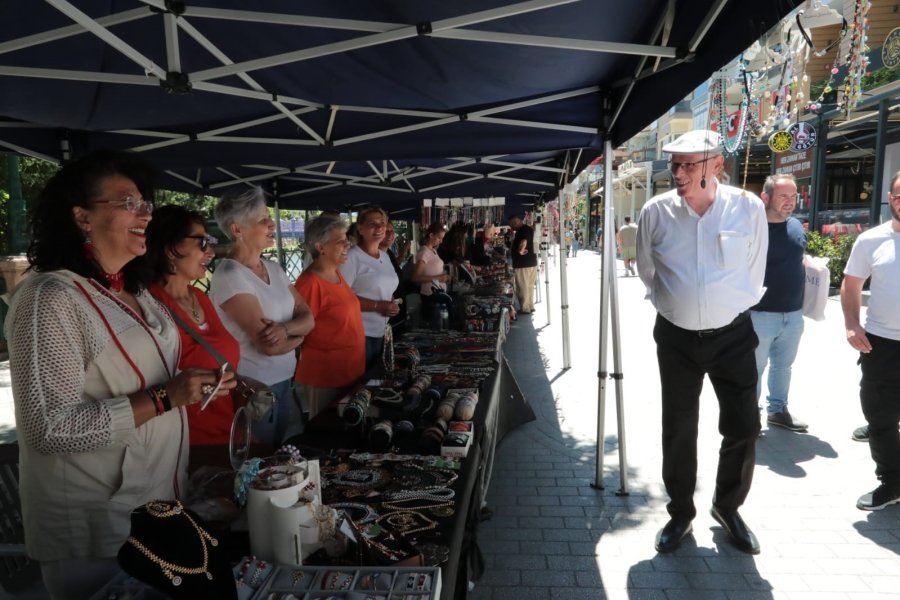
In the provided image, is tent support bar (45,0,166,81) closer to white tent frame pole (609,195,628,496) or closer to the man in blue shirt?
white tent frame pole (609,195,628,496)

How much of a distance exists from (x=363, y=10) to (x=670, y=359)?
2.01 metres

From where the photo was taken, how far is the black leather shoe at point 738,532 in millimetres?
2754

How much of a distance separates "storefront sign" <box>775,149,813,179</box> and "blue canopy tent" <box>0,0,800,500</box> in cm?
1203

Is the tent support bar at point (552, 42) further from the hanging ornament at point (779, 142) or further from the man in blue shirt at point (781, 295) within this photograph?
the hanging ornament at point (779, 142)

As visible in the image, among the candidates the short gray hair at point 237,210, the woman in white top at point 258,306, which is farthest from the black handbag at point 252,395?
the short gray hair at point 237,210

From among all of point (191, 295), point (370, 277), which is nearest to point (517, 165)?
point (370, 277)

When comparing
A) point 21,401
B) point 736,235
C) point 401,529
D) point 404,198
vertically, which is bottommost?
point 401,529

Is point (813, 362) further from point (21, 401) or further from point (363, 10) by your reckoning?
point (21, 401)

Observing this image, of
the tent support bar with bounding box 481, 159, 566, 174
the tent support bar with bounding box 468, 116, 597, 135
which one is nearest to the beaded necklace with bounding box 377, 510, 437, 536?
the tent support bar with bounding box 468, 116, 597, 135

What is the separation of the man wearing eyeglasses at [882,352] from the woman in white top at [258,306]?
2921 mm

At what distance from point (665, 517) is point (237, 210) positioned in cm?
267

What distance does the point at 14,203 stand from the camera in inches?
286

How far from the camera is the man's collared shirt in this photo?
100 inches

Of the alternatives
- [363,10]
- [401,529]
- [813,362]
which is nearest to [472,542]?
[401,529]
